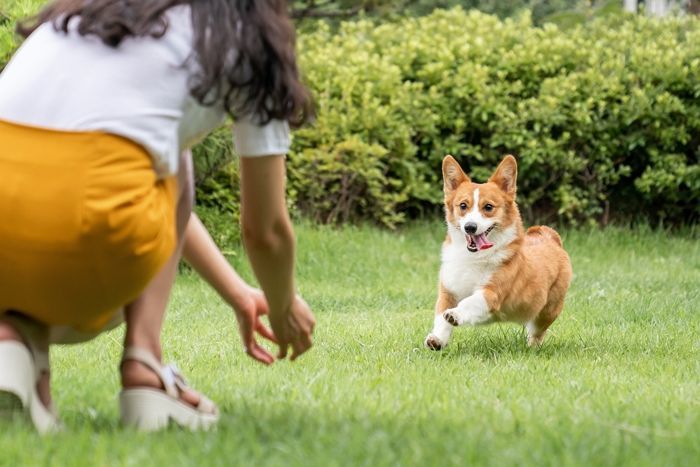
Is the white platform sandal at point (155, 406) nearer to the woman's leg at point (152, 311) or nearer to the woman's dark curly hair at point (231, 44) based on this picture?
the woman's leg at point (152, 311)

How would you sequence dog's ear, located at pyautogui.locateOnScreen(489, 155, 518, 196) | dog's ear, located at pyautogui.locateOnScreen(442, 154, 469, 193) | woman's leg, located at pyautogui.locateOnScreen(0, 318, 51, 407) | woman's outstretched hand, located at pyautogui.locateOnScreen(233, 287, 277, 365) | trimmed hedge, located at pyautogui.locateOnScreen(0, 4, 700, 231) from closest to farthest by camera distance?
1. woman's leg, located at pyautogui.locateOnScreen(0, 318, 51, 407)
2. woman's outstretched hand, located at pyautogui.locateOnScreen(233, 287, 277, 365)
3. dog's ear, located at pyautogui.locateOnScreen(489, 155, 518, 196)
4. dog's ear, located at pyautogui.locateOnScreen(442, 154, 469, 193)
5. trimmed hedge, located at pyautogui.locateOnScreen(0, 4, 700, 231)

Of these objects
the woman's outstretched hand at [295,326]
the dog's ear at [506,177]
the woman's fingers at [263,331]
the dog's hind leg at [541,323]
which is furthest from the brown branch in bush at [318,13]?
the woman's outstretched hand at [295,326]

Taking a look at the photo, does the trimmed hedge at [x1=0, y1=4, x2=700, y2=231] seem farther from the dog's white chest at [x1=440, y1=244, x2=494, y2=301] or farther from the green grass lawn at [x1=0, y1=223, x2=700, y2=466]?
the dog's white chest at [x1=440, y1=244, x2=494, y2=301]

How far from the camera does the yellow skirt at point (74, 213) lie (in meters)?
2.46

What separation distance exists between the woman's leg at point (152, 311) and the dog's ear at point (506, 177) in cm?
296

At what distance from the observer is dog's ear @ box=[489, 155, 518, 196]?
5.63 m

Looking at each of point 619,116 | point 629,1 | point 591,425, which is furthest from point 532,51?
point 591,425

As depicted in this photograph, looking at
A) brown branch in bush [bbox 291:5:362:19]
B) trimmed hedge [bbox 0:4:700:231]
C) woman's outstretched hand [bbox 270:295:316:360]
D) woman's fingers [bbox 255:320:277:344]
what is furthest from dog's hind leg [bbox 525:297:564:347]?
brown branch in bush [bbox 291:5:362:19]

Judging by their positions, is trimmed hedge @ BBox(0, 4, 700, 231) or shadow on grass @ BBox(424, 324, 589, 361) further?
trimmed hedge @ BBox(0, 4, 700, 231)

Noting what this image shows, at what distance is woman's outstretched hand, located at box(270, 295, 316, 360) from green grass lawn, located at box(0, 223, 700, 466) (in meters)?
0.18

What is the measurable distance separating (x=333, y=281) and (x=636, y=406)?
5152 millimetres

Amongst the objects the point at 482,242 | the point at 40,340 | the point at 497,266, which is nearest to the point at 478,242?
the point at 482,242

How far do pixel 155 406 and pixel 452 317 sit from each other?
8.27ft

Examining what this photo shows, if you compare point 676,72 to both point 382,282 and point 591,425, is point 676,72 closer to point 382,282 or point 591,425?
point 382,282
